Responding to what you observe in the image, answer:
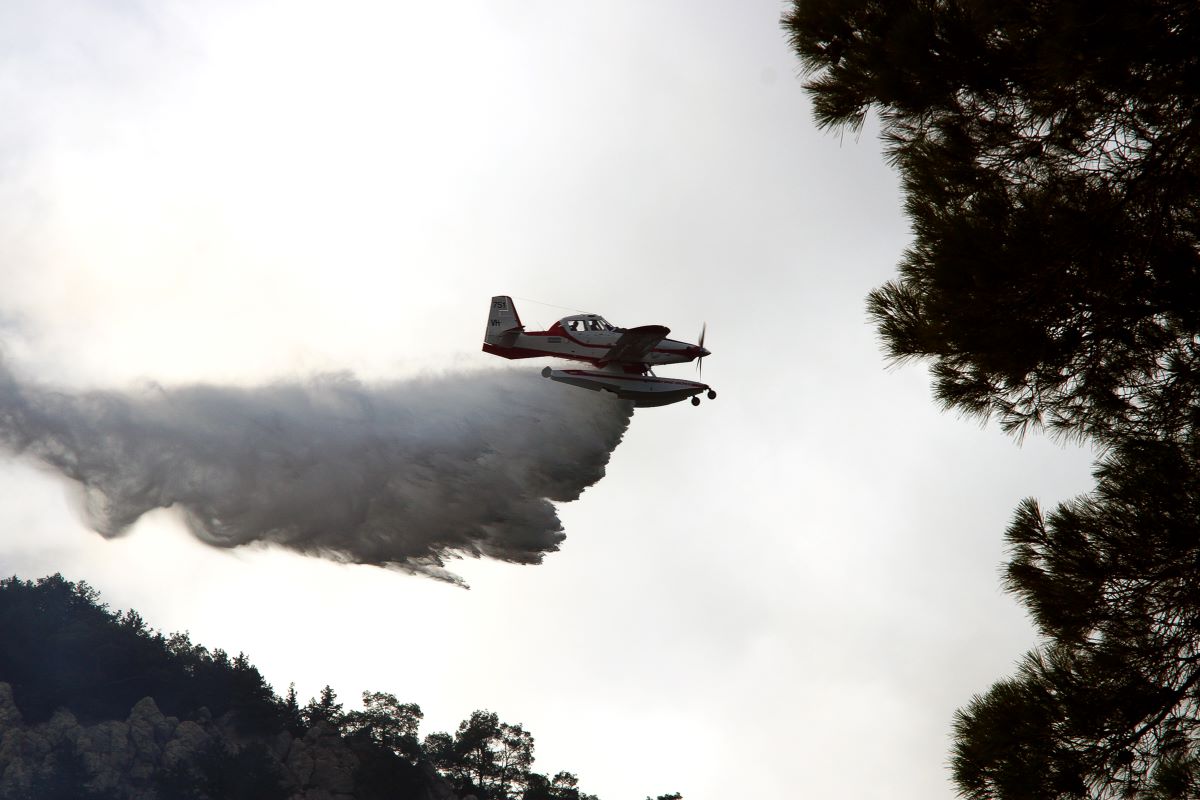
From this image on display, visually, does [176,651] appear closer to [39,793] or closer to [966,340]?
[39,793]

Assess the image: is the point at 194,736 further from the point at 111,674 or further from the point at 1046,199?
the point at 1046,199

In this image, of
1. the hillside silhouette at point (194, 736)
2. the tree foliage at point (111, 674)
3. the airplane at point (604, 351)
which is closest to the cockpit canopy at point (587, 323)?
the airplane at point (604, 351)

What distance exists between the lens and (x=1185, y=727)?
359 inches

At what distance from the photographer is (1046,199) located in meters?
10.8

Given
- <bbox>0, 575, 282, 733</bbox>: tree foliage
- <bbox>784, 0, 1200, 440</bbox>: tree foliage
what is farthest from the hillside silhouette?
<bbox>784, 0, 1200, 440</bbox>: tree foliage

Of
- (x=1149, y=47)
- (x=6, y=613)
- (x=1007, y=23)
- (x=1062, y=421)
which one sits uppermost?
(x=6, y=613)

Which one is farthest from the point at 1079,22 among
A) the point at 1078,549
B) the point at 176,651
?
the point at 176,651

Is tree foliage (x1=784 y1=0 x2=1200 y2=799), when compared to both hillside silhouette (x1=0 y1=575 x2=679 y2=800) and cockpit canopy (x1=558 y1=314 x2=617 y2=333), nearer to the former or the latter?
cockpit canopy (x1=558 y1=314 x2=617 y2=333)

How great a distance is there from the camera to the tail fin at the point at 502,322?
1348 inches

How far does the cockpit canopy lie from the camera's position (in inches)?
1300

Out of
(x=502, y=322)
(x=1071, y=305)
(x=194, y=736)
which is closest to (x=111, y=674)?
(x=194, y=736)

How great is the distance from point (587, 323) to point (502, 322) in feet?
9.29

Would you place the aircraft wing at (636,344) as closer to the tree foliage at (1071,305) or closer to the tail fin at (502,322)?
the tail fin at (502,322)

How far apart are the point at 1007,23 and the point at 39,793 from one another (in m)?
89.8
